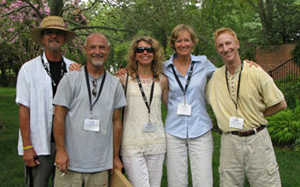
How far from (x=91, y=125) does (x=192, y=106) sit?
4.18ft

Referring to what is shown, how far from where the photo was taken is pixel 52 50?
3.32 m

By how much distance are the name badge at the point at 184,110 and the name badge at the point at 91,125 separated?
3.46 ft

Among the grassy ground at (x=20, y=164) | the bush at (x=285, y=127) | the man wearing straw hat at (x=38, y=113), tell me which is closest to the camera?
the man wearing straw hat at (x=38, y=113)

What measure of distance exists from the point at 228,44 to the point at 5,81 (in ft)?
125

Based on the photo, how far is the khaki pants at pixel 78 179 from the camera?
118 inches

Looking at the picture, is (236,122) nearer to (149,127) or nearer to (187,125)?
(187,125)

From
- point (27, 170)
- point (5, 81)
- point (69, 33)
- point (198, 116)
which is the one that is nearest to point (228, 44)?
point (198, 116)

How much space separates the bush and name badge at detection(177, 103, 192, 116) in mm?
5145

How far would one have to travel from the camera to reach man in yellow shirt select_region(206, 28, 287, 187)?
10.8ft

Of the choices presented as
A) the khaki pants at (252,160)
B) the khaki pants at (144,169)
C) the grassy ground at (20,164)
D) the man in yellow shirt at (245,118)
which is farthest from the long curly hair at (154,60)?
the grassy ground at (20,164)

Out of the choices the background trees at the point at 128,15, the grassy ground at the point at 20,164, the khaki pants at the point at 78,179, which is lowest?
the grassy ground at the point at 20,164

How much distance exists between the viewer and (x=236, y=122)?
3.32 metres

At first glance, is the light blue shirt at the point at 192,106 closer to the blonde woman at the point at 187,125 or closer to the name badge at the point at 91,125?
the blonde woman at the point at 187,125

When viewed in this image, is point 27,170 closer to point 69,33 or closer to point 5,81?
point 69,33
